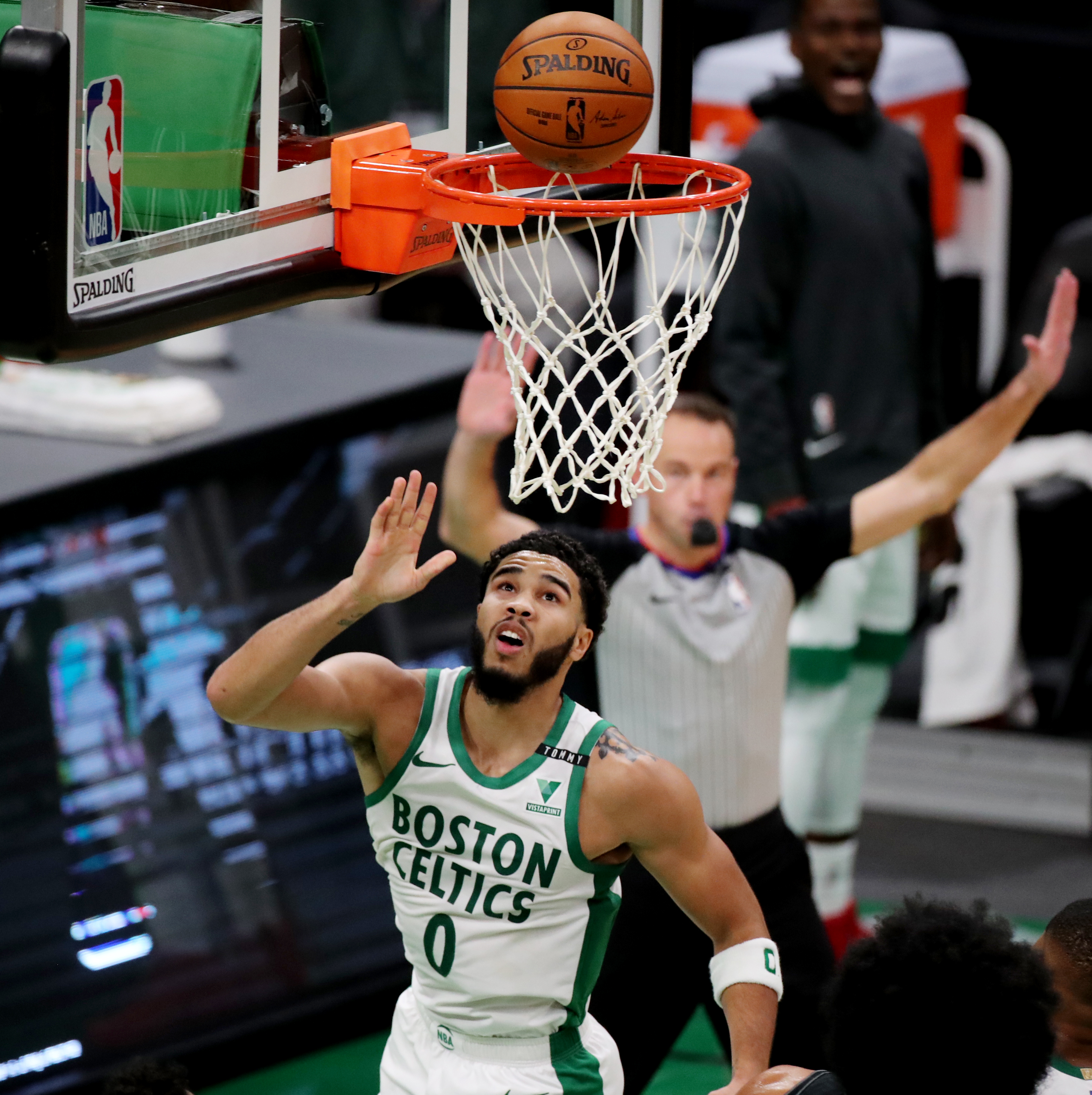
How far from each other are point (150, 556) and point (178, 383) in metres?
0.84

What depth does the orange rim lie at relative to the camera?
3486 millimetres

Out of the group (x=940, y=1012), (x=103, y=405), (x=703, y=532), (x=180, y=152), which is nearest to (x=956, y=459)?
(x=703, y=532)

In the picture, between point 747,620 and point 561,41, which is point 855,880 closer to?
point 747,620

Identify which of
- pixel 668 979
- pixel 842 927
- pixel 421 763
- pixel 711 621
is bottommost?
pixel 842 927

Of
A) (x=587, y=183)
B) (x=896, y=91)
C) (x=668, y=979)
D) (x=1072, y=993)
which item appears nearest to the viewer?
(x=1072, y=993)

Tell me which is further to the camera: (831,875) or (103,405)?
(103,405)

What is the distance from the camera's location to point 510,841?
3.48 metres

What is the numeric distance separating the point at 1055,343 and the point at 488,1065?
235 cm

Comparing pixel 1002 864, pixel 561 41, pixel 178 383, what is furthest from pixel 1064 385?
pixel 561 41

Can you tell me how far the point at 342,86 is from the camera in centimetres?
934

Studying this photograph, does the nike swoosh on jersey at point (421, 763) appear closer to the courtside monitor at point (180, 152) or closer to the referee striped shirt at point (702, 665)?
the courtside monitor at point (180, 152)

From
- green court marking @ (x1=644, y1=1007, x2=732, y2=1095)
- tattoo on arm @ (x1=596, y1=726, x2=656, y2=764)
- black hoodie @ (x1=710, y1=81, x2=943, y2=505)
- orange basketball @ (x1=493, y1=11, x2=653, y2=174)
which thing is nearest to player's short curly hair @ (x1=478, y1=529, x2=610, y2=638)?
tattoo on arm @ (x1=596, y1=726, x2=656, y2=764)

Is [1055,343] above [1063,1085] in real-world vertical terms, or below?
above

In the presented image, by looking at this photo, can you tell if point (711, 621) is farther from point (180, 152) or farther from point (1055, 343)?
point (180, 152)
